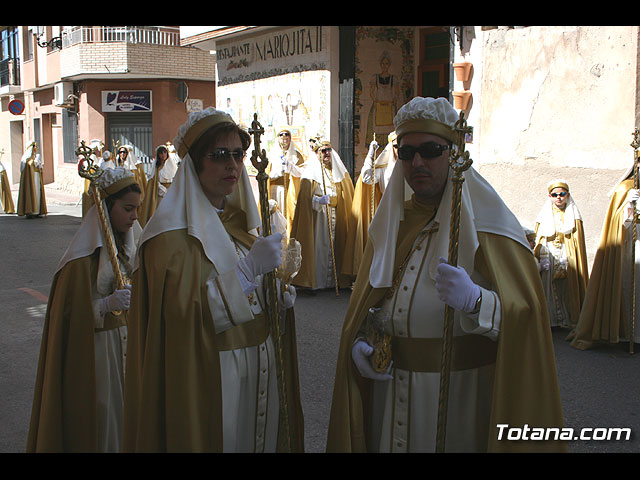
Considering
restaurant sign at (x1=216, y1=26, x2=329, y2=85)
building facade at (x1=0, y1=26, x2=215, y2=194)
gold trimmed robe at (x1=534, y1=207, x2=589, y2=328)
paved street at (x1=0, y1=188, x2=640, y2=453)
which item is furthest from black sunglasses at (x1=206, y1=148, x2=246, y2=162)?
building facade at (x1=0, y1=26, x2=215, y2=194)

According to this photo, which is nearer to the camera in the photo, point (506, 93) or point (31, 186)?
point (506, 93)

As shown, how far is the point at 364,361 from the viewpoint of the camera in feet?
9.30

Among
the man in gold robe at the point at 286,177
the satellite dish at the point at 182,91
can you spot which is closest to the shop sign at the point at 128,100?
the satellite dish at the point at 182,91

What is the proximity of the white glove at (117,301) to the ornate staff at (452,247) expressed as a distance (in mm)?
1832

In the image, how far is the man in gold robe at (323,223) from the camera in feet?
33.0

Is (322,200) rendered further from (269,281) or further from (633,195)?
(269,281)

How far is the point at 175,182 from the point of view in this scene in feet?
10.1

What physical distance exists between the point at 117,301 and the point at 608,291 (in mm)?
5596

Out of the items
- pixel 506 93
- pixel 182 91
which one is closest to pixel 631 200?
pixel 506 93

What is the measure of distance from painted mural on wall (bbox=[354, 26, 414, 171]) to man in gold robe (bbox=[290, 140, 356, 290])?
12.0 feet

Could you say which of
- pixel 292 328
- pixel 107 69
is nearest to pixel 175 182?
pixel 292 328

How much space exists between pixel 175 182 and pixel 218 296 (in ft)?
1.95

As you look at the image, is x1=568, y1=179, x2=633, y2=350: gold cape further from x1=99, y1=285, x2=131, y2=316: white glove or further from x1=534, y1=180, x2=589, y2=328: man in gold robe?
x1=99, y1=285, x2=131, y2=316: white glove

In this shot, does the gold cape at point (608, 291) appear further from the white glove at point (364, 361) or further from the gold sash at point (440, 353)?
the white glove at point (364, 361)
